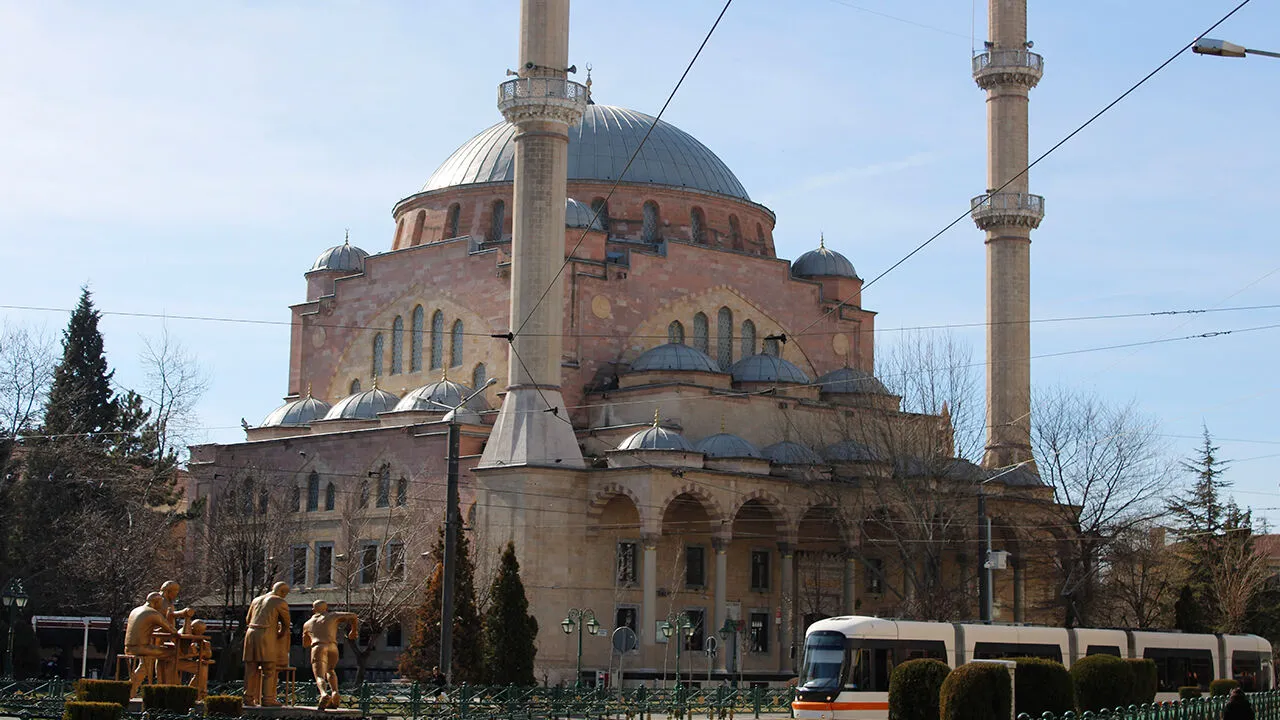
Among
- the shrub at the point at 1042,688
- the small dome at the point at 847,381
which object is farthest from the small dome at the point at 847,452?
the shrub at the point at 1042,688

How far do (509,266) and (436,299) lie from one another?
350 centimetres

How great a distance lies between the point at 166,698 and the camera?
2156cm

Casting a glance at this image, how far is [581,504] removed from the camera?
41312 mm

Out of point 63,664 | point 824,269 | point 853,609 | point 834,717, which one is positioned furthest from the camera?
point 824,269

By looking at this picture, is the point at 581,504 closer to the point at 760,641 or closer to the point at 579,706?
the point at 760,641

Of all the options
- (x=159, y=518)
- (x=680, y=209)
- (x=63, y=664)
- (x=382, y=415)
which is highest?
(x=680, y=209)

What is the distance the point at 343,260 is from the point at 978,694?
3845cm

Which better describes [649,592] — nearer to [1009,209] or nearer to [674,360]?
[674,360]

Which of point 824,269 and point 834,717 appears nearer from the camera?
point 834,717

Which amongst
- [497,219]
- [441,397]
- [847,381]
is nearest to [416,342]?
[441,397]

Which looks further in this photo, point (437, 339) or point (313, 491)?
point (437, 339)

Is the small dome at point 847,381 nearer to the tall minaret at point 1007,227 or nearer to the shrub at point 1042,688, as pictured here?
the tall minaret at point 1007,227

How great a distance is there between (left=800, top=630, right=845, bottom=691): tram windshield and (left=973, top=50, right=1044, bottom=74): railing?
81.6 ft

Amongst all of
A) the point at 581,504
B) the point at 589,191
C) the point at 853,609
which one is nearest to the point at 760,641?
the point at 853,609
